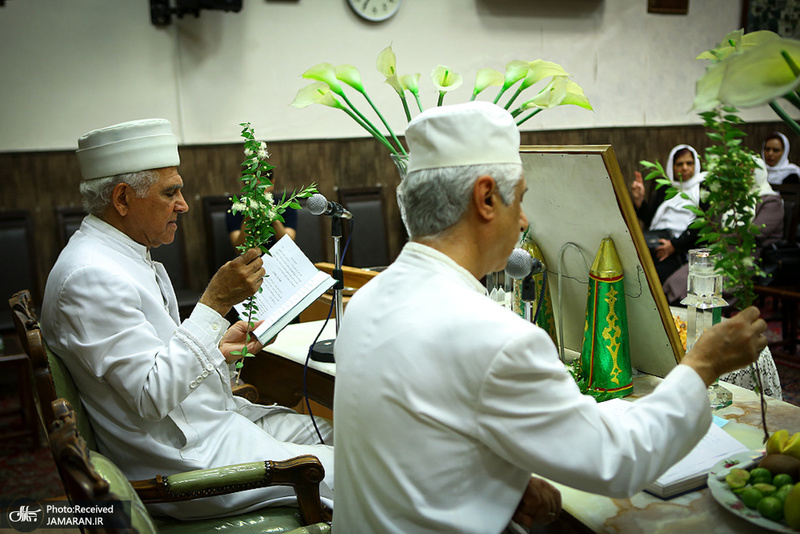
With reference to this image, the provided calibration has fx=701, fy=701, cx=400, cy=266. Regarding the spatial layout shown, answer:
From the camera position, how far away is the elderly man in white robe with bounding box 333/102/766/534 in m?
1.04

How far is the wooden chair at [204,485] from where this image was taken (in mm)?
1199

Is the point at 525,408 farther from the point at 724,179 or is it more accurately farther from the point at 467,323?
the point at 724,179

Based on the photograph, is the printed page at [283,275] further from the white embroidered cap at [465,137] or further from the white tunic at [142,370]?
the white embroidered cap at [465,137]

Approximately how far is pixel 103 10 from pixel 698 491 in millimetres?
4377

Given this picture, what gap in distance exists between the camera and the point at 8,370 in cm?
438

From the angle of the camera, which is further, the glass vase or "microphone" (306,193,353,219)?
"microphone" (306,193,353,219)

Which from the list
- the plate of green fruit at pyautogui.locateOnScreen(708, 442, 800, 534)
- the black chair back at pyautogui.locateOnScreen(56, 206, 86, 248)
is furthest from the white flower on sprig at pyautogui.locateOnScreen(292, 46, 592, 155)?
the black chair back at pyautogui.locateOnScreen(56, 206, 86, 248)

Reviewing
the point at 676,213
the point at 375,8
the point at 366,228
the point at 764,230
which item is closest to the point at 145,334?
the point at 366,228

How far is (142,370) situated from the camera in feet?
5.16

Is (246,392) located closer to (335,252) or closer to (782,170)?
(335,252)

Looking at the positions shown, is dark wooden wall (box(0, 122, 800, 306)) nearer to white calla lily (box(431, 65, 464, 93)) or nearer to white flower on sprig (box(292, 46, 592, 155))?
white flower on sprig (box(292, 46, 592, 155))

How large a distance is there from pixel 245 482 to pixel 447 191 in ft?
2.75

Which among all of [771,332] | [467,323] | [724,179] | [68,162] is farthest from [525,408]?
[771,332]

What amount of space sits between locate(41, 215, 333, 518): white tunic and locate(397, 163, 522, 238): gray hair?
0.74 meters
